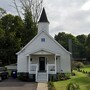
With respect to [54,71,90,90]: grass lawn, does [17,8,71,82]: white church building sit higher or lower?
higher

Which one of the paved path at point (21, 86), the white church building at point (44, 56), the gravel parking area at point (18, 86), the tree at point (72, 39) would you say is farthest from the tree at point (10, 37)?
the tree at point (72, 39)

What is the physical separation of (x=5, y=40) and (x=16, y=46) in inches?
96.0

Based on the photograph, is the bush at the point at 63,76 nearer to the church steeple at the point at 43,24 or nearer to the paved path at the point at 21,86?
the paved path at the point at 21,86

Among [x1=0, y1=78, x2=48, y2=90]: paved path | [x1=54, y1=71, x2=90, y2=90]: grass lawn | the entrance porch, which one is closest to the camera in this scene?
[x1=0, y1=78, x2=48, y2=90]: paved path

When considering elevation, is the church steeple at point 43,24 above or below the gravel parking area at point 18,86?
above

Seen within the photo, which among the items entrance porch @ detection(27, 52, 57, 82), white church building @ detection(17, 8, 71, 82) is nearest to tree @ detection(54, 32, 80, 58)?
white church building @ detection(17, 8, 71, 82)

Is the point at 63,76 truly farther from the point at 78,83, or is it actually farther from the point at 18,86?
the point at 18,86

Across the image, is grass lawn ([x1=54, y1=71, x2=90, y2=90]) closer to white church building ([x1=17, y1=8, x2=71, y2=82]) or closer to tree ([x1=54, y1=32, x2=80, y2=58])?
white church building ([x1=17, y1=8, x2=71, y2=82])

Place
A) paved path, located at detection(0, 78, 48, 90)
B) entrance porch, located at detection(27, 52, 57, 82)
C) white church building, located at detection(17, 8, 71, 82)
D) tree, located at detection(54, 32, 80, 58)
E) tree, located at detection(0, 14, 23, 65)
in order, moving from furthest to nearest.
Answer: tree, located at detection(54, 32, 80, 58), tree, located at detection(0, 14, 23, 65), white church building, located at detection(17, 8, 71, 82), entrance porch, located at detection(27, 52, 57, 82), paved path, located at detection(0, 78, 48, 90)

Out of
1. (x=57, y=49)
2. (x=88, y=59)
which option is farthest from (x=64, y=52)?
(x=88, y=59)

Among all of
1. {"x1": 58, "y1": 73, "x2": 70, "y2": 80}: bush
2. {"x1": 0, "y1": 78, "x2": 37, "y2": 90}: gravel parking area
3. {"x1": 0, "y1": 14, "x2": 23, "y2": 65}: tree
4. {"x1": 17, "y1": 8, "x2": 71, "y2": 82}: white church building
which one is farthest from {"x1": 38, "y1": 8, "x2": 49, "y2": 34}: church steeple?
{"x1": 0, "y1": 78, "x2": 37, "y2": 90}: gravel parking area

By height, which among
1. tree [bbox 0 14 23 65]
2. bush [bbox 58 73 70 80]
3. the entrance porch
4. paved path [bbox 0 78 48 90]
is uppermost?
tree [bbox 0 14 23 65]

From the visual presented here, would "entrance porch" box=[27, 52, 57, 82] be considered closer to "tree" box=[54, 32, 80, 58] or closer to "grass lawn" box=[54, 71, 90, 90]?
"grass lawn" box=[54, 71, 90, 90]

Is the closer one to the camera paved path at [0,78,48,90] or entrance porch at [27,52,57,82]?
paved path at [0,78,48,90]
